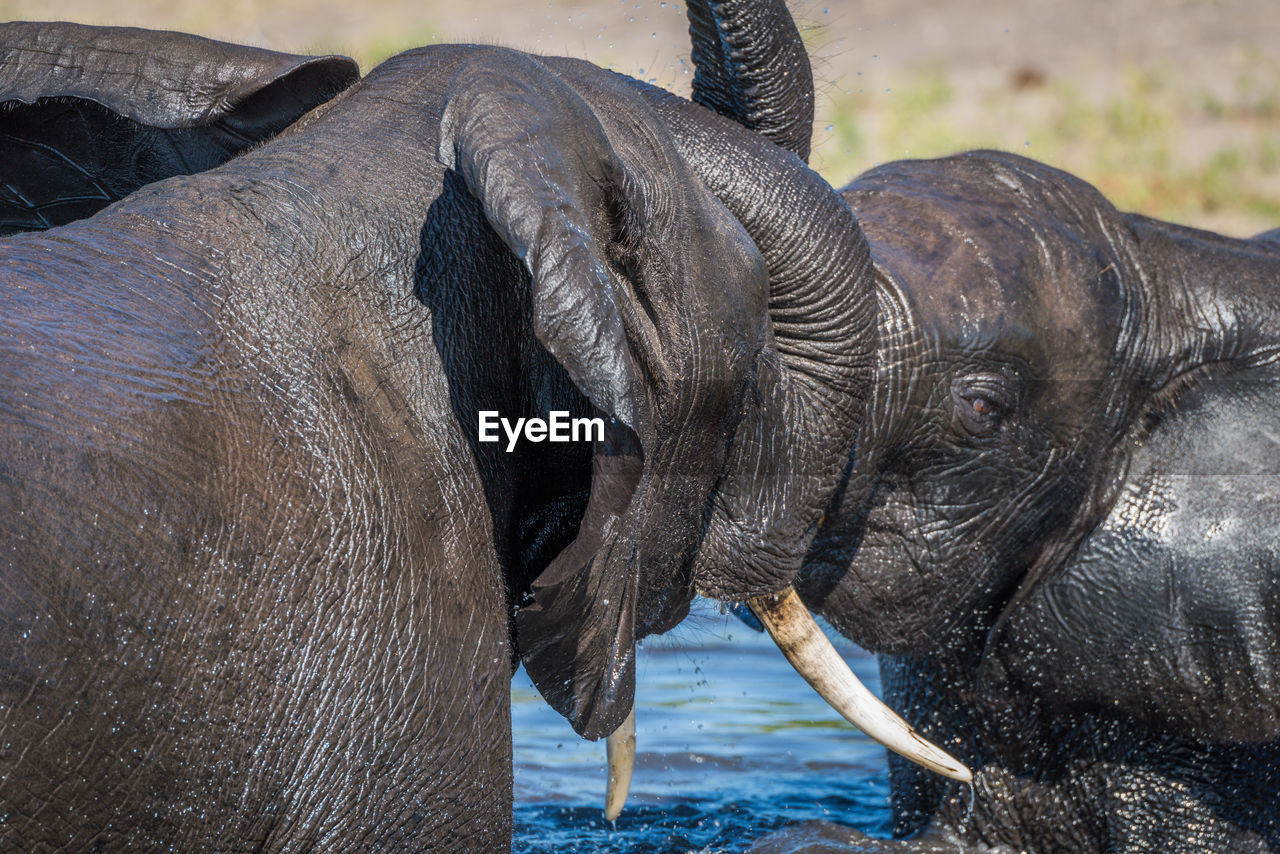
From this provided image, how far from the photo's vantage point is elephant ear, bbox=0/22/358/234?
2.76 meters

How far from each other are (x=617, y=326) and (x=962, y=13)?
1571 cm

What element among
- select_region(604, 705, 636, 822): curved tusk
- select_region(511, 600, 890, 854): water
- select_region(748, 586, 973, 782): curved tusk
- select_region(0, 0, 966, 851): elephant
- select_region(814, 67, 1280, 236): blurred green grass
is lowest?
select_region(511, 600, 890, 854): water

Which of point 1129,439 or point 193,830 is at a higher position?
point 1129,439

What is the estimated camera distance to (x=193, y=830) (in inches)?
79.0

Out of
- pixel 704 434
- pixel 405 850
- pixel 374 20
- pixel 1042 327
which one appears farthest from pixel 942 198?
pixel 374 20

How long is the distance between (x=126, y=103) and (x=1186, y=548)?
2.49 metres

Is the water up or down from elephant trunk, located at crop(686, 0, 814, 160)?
down

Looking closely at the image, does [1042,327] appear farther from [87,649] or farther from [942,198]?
[87,649]

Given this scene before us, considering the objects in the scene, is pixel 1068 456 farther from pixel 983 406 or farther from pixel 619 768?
pixel 619 768

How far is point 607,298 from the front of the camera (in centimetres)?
214

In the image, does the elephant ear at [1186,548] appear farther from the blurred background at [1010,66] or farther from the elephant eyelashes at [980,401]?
the blurred background at [1010,66]

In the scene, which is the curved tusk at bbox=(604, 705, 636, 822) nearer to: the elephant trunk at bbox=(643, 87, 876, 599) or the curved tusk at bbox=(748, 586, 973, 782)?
the curved tusk at bbox=(748, 586, 973, 782)
